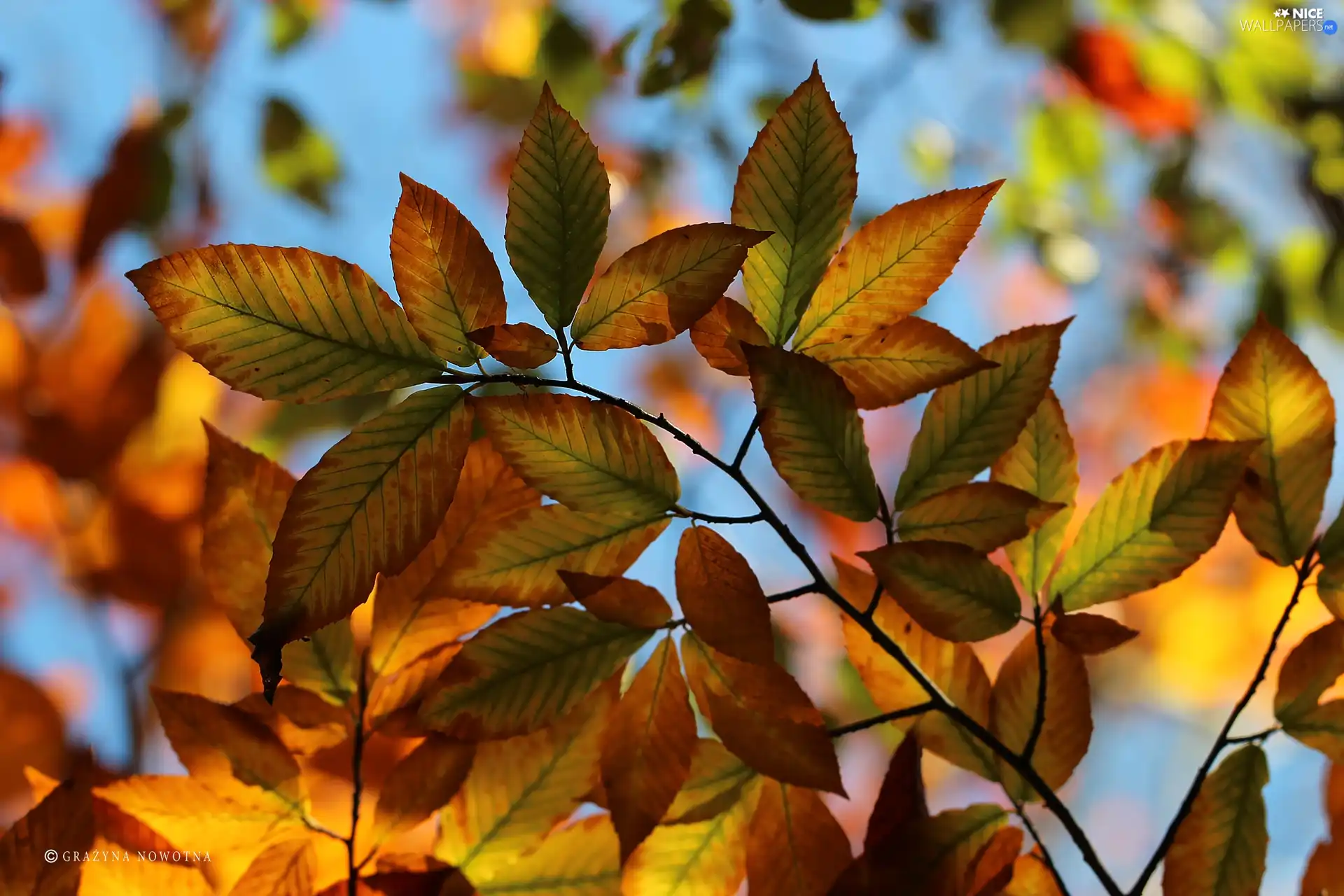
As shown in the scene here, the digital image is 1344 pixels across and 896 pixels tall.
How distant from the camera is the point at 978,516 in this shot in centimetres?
25

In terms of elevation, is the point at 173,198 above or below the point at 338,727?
above

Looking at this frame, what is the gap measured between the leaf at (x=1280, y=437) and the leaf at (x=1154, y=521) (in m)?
0.03

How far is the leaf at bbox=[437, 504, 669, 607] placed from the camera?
25 centimetres

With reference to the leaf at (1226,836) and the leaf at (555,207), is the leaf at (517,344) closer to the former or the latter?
the leaf at (555,207)

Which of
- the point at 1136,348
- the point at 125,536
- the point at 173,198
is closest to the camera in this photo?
the point at 125,536

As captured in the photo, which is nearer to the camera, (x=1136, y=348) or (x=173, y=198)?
(x=173, y=198)

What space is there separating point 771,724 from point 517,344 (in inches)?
4.9

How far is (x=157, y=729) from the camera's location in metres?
0.71

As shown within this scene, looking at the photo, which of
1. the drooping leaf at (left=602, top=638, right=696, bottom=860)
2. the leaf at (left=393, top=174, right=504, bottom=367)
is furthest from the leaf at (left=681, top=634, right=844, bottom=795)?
the leaf at (left=393, top=174, right=504, bottom=367)

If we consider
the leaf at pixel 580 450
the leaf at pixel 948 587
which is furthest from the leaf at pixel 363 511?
the leaf at pixel 948 587

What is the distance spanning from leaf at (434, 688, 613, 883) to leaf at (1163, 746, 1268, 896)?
181mm

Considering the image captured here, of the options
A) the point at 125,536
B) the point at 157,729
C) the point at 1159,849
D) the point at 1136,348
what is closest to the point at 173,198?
the point at 125,536

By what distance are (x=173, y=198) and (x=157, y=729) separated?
0.53m

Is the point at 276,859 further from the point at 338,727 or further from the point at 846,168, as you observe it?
the point at 846,168
